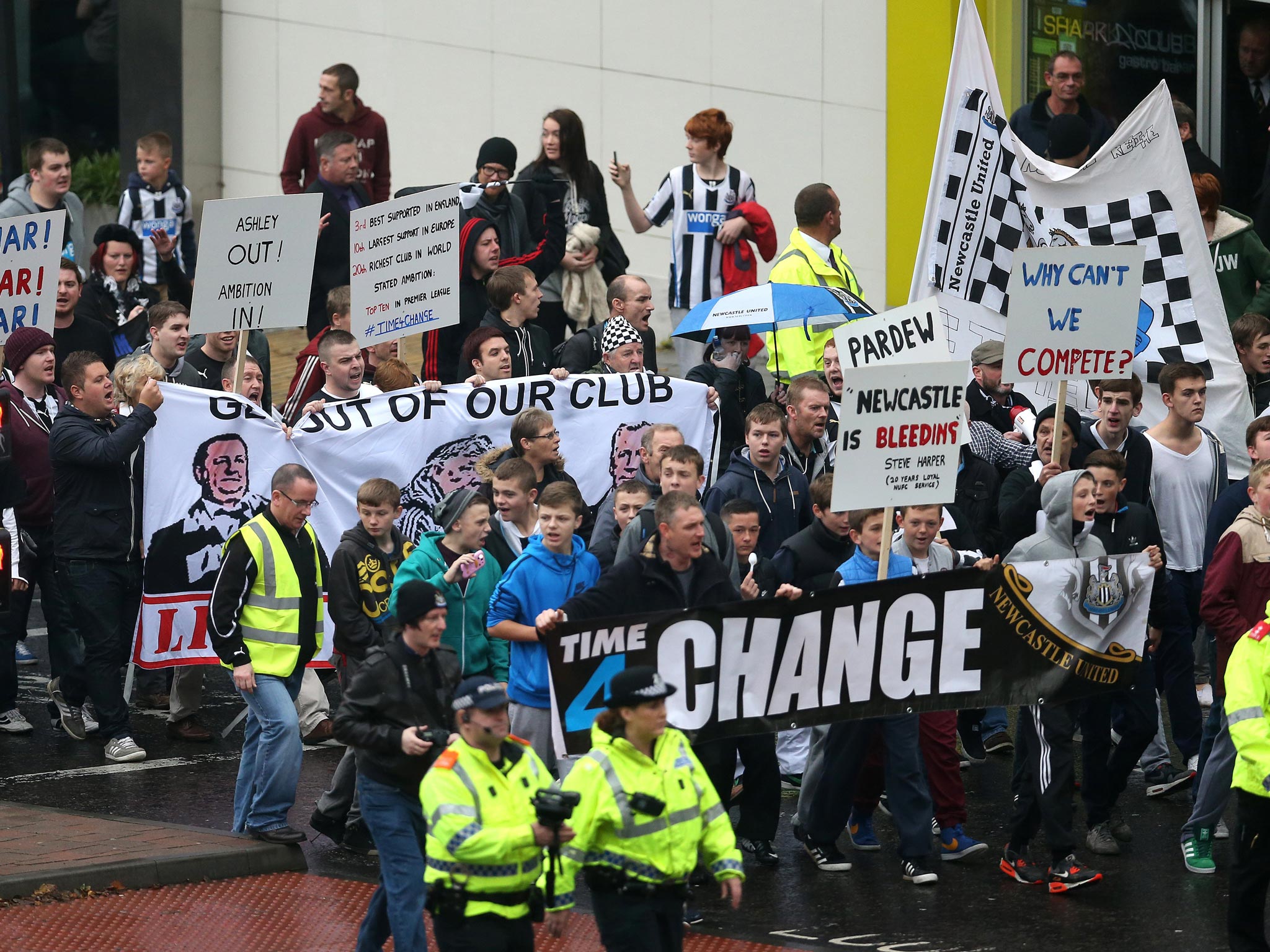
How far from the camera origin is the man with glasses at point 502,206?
15.1 m

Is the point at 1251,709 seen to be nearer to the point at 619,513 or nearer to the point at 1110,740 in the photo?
the point at 1110,740

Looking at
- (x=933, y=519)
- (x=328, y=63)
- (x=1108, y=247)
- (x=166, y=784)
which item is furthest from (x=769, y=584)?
(x=328, y=63)

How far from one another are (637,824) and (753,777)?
2826 mm

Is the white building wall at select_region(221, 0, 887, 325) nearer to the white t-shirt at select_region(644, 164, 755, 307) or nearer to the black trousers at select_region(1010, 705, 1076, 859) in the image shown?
the white t-shirt at select_region(644, 164, 755, 307)

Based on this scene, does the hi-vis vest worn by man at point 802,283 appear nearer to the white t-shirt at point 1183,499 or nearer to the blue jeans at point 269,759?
the white t-shirt at point 1183,499

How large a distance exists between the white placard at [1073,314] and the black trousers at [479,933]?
525cm

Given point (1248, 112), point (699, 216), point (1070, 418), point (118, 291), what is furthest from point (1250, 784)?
point (1248, 112)

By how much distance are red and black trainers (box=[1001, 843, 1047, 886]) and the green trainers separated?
74cm

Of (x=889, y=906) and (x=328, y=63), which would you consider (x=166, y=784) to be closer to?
(x=889, y=906)

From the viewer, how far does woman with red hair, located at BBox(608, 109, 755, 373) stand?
15789 mm

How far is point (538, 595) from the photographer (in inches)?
382

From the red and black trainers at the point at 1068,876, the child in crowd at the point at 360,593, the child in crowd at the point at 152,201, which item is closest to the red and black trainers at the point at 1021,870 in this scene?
the red and black trainers at the point at 1068,876

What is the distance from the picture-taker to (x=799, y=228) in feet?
46.9

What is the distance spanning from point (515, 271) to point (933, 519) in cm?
429
